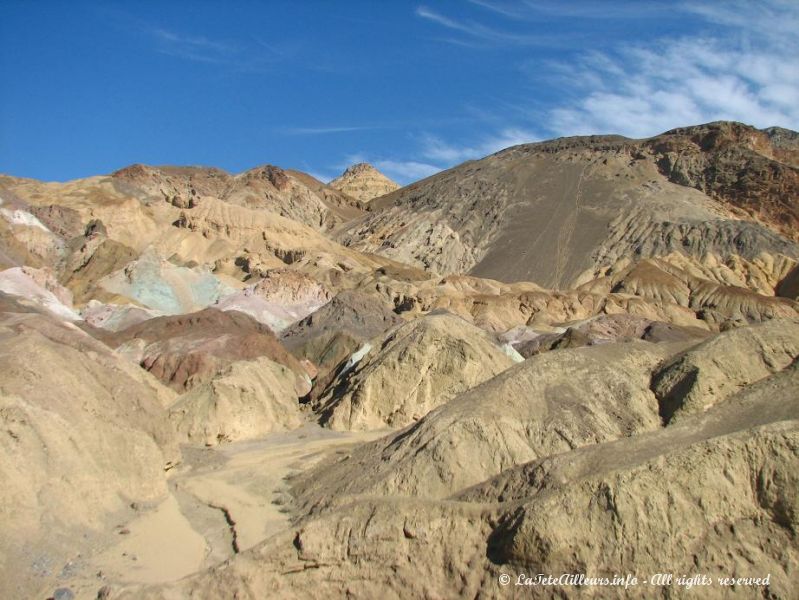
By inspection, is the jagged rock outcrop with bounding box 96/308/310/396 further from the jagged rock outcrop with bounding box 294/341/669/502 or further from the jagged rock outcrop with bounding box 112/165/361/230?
the jagged rock outcrop with bounding box 112/165/361/230

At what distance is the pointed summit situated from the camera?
170500 millimetres

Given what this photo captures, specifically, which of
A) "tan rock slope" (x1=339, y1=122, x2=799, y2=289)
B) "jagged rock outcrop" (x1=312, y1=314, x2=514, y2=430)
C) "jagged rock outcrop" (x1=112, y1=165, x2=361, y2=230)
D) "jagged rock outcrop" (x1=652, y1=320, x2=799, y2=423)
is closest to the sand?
"jagged rock outcrop" (x1=312, y1=314, x2=514, y2=430)

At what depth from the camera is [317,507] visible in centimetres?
1582

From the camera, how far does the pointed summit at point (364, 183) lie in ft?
559

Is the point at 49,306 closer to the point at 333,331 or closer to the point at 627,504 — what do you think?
the point at 333,331

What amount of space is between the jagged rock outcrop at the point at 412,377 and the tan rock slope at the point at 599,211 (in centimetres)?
5873

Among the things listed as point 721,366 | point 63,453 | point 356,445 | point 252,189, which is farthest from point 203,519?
point 252,189

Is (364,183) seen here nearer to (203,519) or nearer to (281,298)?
(281,298)

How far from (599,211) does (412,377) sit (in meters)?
75.3

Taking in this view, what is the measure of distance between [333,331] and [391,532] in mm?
34521

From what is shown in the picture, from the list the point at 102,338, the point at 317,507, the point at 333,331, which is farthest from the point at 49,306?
the point at 317,507

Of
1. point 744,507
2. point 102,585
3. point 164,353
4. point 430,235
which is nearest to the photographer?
point 744,507

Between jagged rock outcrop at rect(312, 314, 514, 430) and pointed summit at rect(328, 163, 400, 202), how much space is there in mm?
140035

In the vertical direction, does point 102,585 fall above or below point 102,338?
below
